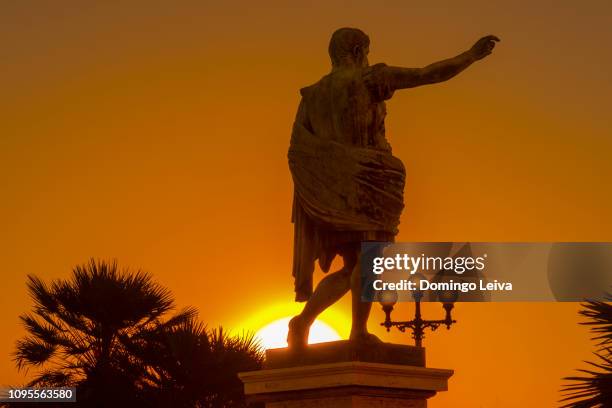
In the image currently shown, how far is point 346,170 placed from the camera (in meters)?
13.2

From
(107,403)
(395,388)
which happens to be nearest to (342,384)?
(395,388)

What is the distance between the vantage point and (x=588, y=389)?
56.1 feet

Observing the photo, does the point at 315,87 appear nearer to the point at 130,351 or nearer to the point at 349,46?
the point at 349,46

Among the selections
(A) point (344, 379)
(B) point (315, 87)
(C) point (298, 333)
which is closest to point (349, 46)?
(B) point (315, 87)

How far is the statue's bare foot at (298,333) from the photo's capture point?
1341 centimetres

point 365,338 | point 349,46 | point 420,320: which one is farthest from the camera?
point 420,320

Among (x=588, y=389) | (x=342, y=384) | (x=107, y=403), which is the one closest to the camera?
(x=342, y=384)

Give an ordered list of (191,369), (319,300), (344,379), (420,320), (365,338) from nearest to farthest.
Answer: (344,379) < (365,338) < (319,300) < (420,320) < (191,369)

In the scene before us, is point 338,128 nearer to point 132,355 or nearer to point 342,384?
point 342,384

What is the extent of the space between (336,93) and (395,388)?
7.79 ft

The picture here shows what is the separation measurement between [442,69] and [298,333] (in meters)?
2.35

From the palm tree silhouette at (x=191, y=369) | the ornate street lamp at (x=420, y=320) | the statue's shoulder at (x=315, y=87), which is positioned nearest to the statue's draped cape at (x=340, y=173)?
the statue's shoulder at (x=315, y=87)

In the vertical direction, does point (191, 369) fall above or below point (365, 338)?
above

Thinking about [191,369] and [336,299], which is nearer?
[336,299]
